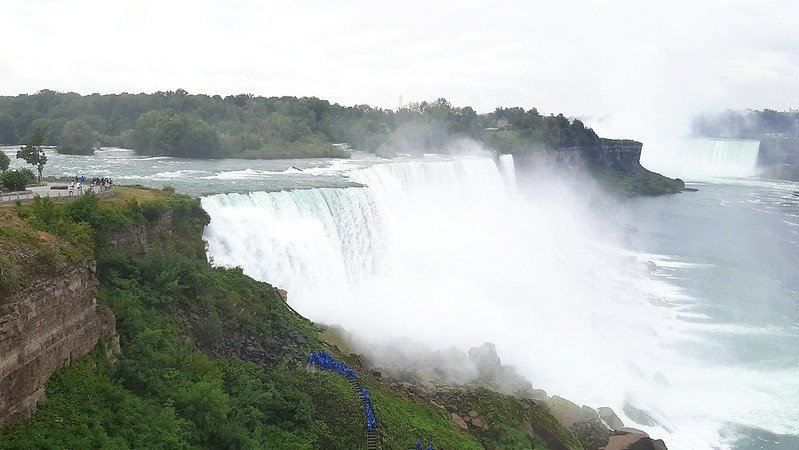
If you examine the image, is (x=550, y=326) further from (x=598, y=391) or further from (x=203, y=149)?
(x=203, y=149)

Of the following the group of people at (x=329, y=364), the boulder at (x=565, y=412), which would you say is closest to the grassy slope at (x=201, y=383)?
the group of people at (x=329, y=364)

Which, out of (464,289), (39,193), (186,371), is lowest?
(464,289)

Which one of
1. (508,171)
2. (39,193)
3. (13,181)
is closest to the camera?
(13,181)

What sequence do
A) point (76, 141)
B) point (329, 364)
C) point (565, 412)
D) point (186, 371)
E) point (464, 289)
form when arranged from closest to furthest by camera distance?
point (186, 371)
point (329, 364)
point (565, 412)
point (464, 289)
point (76, 141)

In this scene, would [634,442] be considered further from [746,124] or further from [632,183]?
[746,124]

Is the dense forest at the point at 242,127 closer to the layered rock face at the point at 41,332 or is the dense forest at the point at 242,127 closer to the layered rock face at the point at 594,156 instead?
the layered rock face at the point at 594,156

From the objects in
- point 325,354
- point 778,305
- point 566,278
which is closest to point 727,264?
point 778,305

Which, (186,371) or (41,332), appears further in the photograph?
(186,371)

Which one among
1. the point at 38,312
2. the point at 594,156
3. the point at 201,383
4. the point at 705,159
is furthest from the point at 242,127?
the point at 705,159
